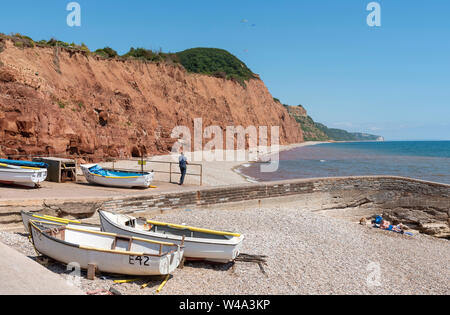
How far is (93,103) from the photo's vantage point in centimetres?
2630

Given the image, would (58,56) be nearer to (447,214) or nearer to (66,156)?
(66,156)

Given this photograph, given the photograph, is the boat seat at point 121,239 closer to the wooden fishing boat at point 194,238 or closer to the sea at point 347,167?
the wooden fishing boat at point 194,238

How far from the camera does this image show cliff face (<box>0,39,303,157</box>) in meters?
18.0

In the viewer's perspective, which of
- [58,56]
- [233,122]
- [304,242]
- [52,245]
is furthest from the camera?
[233,122]

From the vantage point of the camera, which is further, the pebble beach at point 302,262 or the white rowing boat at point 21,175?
the white rowing boat at point 21,175

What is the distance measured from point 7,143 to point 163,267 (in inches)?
563

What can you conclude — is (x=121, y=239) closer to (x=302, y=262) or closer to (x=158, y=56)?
(x=302, y=262)

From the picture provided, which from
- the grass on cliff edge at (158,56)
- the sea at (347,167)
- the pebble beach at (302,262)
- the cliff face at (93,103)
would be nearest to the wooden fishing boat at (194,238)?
the pebble beach at (302,262)

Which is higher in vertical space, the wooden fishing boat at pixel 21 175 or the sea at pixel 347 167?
the wooden fishing boat at pixel 21 175

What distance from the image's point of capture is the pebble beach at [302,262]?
712cm

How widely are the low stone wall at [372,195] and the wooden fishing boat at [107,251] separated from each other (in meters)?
4.94

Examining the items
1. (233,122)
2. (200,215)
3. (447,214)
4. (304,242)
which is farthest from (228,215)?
(233,122)

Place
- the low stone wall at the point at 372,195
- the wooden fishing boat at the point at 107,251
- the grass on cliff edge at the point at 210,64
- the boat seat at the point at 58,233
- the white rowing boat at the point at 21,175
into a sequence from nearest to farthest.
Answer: the wooden fishing boat at the point at 107,251 → the boat seat at the point at 58,233 → the white rowing boat at the point at 21,175 → the low stone wall at the point at 372,195 → the grass on cliff edge at the point at 210,64

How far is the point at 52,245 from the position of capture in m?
6.89
